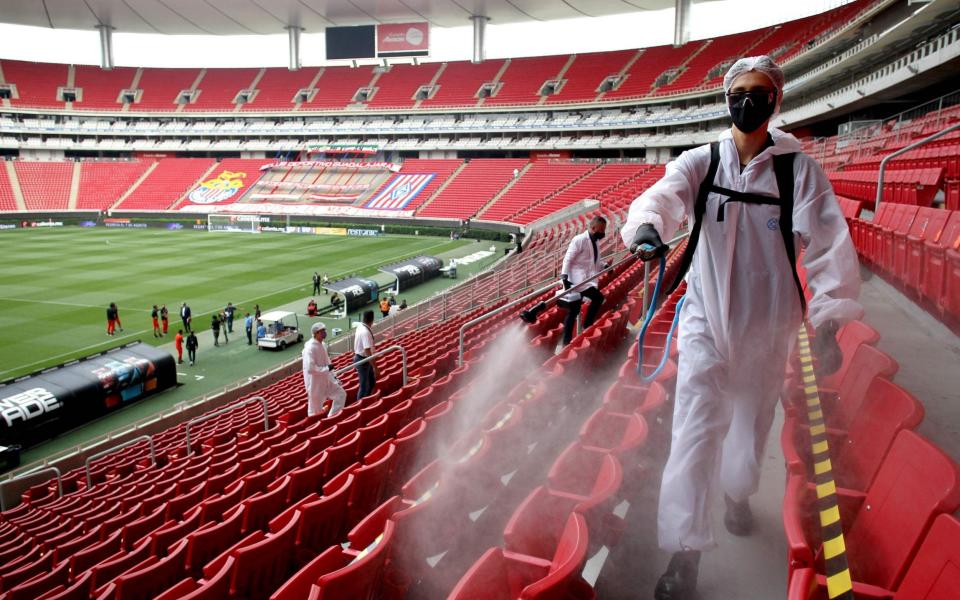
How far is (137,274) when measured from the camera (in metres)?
29.4

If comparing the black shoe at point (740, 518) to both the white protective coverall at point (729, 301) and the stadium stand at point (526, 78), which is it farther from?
the stadium stand at point (526, 78)

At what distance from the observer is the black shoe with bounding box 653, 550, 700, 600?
2.45 meters

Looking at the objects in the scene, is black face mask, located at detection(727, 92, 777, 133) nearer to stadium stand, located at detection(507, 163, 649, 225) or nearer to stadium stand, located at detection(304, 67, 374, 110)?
stadium stand, located at detection(507, 163, 649, 225)

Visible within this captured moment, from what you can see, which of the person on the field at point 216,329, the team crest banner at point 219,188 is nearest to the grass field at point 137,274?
the person on the field at point 216,329

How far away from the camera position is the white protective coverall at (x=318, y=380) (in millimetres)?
7699

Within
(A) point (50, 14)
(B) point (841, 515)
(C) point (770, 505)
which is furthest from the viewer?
(A) point (50, 14)

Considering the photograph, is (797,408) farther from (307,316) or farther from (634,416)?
(307,316)

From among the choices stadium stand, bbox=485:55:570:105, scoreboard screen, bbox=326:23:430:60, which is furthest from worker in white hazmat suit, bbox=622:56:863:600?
scoreboard screen, bbox=326:23:430:60

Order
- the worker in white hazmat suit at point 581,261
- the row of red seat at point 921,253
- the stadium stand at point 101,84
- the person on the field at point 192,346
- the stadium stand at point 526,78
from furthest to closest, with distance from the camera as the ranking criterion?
the stadium stand at point 101,84 < the stadium stand at point 526,78 < the person on the field at point 192,346 < the worker in white hazmat suit at point 581,261 < the row of red seat at point 921,253

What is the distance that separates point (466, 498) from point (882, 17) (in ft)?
113

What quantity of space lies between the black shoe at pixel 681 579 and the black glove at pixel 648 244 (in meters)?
1.20

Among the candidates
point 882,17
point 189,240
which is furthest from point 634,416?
point 189,240

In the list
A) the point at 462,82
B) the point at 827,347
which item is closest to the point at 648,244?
the point at 827,347

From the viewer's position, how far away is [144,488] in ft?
23.1
